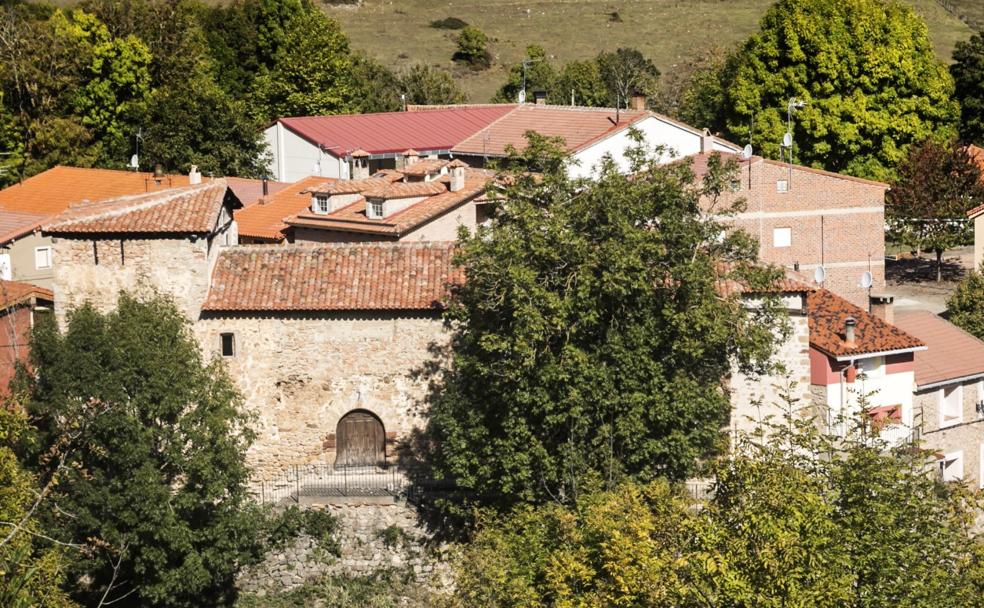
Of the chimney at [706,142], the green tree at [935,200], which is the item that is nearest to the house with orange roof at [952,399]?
the green tree at [935,200]

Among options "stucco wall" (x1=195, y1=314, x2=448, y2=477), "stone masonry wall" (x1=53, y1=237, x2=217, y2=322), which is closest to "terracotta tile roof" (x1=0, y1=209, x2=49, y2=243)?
"stone masonry wall" (x1=53, y1=237, x2=217, y2=322)

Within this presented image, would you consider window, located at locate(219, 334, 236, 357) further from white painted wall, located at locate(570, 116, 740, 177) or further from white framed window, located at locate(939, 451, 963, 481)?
white painted wall, located at locate(570, 116, 740, 177)

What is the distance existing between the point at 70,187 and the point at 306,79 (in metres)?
21.0

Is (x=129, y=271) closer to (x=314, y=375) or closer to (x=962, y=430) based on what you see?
(x=314, y=375)

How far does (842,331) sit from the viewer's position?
3591 cm

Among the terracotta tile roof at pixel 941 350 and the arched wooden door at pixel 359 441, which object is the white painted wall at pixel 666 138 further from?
the arched wooden door at pixel 359 441

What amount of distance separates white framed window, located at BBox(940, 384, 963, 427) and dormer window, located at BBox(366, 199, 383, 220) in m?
14.7

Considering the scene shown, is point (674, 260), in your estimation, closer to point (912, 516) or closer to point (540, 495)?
point (540, 495)

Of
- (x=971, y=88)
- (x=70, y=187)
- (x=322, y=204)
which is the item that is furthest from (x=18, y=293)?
(x=971, y=88)

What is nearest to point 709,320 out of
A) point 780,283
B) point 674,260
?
point 674,260

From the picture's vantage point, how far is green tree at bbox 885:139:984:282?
5309 centimetres

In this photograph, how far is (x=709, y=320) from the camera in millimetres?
29922

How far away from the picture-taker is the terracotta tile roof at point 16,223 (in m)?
46.5

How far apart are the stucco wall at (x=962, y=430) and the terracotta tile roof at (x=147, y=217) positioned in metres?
17.3
